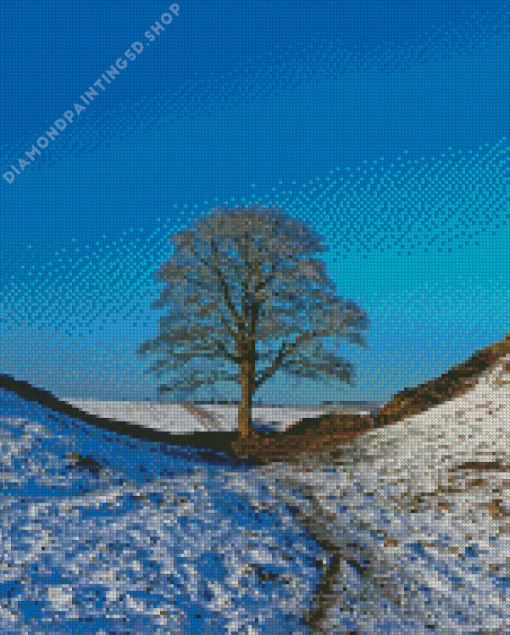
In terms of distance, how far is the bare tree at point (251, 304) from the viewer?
922 inches

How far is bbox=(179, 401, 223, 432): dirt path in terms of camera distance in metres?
29.6

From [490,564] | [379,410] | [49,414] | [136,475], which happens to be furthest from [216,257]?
[490,564]

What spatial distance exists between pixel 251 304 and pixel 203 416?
10.5 m

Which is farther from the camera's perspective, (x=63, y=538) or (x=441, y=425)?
(x=441, y=425)

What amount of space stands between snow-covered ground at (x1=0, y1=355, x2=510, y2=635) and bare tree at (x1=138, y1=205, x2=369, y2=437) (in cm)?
915

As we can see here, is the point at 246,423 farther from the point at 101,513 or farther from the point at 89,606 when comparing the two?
the point at 89,606

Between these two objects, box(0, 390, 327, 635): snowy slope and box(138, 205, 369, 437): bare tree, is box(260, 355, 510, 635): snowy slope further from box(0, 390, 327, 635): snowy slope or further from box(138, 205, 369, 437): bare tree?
box(138, 205, 369, 437): bare tree

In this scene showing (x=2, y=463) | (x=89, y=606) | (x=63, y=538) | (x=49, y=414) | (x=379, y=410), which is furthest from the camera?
(x=379, y=410)

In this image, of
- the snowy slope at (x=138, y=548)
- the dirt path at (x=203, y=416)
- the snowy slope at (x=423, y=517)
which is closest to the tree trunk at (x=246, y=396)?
the dirt path at (x=203, y=416)

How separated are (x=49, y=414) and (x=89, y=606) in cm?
795

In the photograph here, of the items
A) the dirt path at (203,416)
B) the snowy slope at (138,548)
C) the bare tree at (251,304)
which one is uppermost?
the bare tree at (251,304)

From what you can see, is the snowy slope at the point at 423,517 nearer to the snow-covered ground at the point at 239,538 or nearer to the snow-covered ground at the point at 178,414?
the snow-covered ground at the point at 239,538

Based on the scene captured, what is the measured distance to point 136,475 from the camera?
39.3 feet

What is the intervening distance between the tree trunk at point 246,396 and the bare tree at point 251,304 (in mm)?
41
